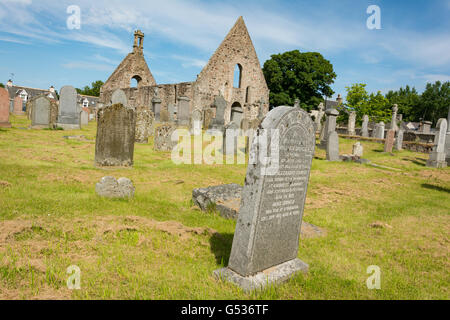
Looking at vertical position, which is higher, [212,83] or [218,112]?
[212,83]

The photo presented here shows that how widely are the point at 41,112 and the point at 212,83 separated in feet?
44.9

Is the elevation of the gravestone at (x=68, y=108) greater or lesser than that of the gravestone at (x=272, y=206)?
greater

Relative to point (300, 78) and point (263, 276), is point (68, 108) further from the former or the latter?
point (300, 78)

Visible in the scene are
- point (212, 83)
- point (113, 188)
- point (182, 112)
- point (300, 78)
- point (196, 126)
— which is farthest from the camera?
point (300, 78)

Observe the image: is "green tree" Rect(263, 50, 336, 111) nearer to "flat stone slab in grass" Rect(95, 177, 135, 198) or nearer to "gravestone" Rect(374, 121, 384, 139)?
"gravestone" Rect(374, 121, 384, 139)

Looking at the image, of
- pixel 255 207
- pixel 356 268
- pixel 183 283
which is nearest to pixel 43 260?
pixel 183 283

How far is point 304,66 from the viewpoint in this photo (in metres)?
39.5

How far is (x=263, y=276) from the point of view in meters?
2.69

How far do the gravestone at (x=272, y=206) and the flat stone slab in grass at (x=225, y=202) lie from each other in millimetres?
1213

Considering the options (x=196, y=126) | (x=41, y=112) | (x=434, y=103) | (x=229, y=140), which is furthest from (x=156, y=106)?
(x=434, y=103)

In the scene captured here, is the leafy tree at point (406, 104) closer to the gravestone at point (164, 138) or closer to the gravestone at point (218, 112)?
the gravestone at point (218, 112)

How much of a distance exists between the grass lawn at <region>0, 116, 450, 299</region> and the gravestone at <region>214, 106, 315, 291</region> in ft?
Result: 0.57

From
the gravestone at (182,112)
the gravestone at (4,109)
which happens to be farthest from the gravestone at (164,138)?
the gravestone at (182,112)

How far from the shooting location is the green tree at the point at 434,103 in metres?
62.4
